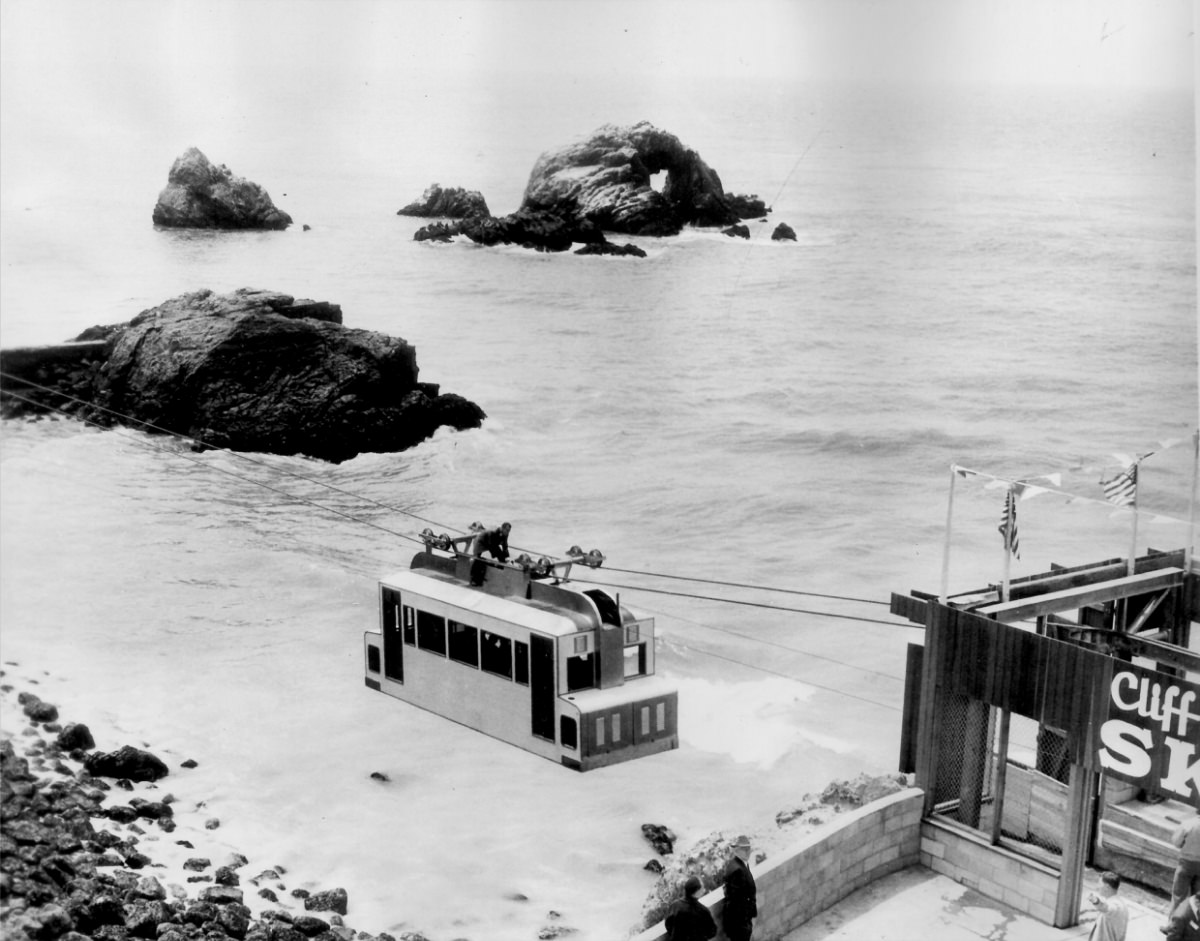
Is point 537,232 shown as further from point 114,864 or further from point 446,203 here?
point 114,864

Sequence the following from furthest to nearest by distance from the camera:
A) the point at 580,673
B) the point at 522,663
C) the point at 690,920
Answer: the point at 522,663
the point at 580,673
the point at 690,920

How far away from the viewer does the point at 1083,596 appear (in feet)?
36.3

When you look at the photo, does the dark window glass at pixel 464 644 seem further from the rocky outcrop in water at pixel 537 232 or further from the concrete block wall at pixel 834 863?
the rocky outcrop in water at pixel 537 232

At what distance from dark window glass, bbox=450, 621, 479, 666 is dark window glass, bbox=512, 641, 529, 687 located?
0.57 m

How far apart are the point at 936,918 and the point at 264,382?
640 inches

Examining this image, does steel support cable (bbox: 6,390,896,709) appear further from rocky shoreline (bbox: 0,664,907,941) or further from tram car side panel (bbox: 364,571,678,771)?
tram car side panel (bbox: 364,571,678,771)

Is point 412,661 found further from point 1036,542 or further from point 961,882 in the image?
point 1036,542

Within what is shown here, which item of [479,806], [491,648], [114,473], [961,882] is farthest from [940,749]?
[114,473]

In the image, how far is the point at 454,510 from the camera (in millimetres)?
23156

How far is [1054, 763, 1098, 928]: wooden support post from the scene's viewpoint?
32.2 ft

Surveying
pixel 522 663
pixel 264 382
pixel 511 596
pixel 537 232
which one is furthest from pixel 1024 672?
pixel 537 232

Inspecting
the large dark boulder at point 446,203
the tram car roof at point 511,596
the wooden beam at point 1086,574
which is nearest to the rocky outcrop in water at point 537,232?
the large dark boulder at point 446,203

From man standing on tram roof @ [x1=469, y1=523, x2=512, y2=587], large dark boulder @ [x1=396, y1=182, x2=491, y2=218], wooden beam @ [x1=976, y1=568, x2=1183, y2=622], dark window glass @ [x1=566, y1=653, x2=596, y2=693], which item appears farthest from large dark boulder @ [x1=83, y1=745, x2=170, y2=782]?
large dark boulder @ [x1=396, y1=182, x2=491, y2=218]

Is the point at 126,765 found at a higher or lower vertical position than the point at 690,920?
lower
